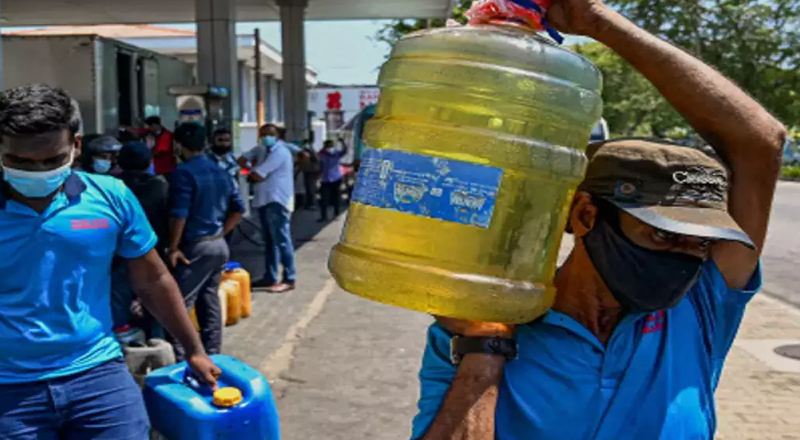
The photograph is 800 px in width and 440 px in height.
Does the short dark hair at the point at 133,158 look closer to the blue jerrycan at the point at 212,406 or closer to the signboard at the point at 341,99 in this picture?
the blue jerrycan at the point at 212,406

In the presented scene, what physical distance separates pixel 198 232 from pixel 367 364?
1673mm

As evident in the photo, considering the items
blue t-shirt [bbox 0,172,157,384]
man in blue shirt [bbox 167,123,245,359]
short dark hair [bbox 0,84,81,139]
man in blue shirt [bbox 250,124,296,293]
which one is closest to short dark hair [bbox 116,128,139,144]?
man in blue shirt [bbox 250,124,296,293]

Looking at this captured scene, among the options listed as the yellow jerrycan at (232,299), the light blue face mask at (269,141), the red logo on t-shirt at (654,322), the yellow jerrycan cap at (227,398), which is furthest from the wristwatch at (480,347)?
the light blue face mask at (269,141)

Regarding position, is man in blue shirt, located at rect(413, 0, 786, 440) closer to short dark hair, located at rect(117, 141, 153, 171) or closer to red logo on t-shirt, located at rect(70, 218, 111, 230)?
red logo on t-shirt, located at rect(70, 218, 111, 230)

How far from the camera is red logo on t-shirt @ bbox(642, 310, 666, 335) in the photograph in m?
1.82

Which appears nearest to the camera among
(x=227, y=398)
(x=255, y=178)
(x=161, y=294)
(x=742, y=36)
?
(x=161, y=294)

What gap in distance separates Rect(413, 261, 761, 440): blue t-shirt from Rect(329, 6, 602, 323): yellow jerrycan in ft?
0.34

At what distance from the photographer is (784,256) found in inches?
504

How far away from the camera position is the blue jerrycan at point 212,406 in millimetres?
3277

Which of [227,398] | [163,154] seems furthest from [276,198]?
[227,398]

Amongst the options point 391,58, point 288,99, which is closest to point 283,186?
point 391,58

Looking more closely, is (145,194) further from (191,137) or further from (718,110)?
(718,110)

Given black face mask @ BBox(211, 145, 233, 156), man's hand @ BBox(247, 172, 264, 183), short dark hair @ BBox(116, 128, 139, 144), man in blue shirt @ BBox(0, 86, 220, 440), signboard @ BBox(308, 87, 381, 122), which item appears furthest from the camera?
signboard @ BBox(308, 87, 381, 122)

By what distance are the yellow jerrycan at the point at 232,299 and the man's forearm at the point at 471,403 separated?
6380 mm
